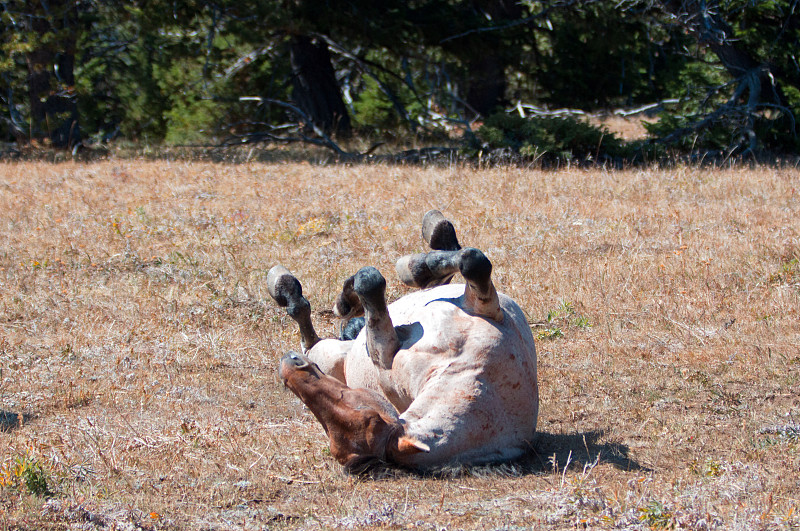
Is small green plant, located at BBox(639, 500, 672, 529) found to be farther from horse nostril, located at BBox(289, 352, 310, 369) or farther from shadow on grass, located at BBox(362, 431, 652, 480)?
horse nostril, located at BBox(289, 352, 310, 369)

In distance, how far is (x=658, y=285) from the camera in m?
6.91

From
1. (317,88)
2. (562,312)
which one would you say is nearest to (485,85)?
(317,88)

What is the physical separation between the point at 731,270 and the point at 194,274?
4.87 m

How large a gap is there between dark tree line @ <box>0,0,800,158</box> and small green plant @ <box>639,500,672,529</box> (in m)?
11.1

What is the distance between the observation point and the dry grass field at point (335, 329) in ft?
11.1

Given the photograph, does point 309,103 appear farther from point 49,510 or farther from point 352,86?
point 49,510

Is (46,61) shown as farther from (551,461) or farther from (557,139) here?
(551,461)

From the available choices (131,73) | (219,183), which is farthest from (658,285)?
(131,73)

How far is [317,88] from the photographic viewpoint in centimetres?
1686

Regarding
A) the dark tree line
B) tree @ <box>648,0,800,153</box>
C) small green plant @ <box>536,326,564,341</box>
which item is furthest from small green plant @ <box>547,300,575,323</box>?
the dark tree line

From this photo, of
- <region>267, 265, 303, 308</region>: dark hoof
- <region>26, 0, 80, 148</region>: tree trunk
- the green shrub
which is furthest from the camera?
<region>26, 0, 80, 148</region>: tree trunk

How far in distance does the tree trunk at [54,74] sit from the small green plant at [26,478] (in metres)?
12.4

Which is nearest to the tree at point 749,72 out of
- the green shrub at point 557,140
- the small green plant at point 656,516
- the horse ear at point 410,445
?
the green shrub at point 557,140

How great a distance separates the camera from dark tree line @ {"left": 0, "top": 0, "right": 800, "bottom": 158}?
1410cm
